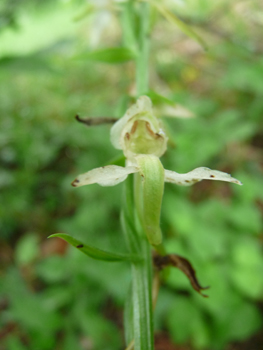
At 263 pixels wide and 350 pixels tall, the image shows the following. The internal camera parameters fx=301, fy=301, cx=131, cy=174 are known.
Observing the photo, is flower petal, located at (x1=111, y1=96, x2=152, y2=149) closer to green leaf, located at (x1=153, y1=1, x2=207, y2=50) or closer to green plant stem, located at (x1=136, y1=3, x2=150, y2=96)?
green plant stem, located at (x1=136, y1=3, x2=150, y2=96)

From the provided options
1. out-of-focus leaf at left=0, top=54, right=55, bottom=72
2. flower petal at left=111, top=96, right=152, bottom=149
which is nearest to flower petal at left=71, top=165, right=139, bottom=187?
flower petal at left=111, top=96, right=152, bottom=149

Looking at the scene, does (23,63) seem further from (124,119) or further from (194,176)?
(194,176)

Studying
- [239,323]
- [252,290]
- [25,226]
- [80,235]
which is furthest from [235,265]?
[25,226]

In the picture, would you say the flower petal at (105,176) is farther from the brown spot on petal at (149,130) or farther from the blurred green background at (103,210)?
the blurred green background at (103,210)

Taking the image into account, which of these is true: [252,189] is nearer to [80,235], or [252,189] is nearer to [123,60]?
[80,235]

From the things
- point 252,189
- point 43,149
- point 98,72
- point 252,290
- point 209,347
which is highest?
point 98,72

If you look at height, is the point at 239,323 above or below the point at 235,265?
below

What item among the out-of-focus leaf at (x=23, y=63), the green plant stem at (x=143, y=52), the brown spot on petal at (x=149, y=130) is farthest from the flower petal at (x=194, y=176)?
the out-of-focus leaf at (x=23, y=63)
